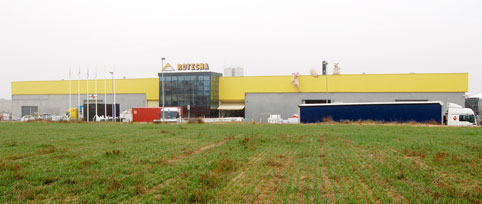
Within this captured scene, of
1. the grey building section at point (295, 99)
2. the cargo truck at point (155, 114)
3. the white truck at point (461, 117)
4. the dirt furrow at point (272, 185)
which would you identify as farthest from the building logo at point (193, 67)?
the dirt furrow at point (272, 185)

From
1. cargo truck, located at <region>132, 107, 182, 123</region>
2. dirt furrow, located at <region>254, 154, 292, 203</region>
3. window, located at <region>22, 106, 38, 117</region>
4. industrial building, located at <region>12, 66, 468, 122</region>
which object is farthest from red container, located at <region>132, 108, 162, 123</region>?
dirt furrow, located at <region>254, 154, 292, 203</region>

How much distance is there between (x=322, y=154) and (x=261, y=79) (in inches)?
1834

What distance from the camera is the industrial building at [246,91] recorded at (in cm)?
5222

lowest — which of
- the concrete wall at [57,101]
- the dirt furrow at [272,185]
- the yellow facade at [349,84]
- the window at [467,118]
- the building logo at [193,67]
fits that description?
the dirt furrow at [272,185]

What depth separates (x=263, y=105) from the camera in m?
57.2

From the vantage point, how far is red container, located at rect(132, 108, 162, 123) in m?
48.6

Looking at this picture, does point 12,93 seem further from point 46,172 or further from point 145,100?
point 46,172

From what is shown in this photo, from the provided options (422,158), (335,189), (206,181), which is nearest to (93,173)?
(206,181)

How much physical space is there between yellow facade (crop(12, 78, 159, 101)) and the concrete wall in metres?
0.74

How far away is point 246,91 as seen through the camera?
192 ft

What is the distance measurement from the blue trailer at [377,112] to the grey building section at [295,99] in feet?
53.4

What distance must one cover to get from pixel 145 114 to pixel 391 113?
3051cm

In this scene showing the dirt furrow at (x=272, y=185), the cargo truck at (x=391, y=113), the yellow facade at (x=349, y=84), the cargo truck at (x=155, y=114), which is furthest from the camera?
the yellow facade at (x=349, y=84)

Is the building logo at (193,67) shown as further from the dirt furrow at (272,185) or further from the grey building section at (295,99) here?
the dirt furrow at (272,185)
